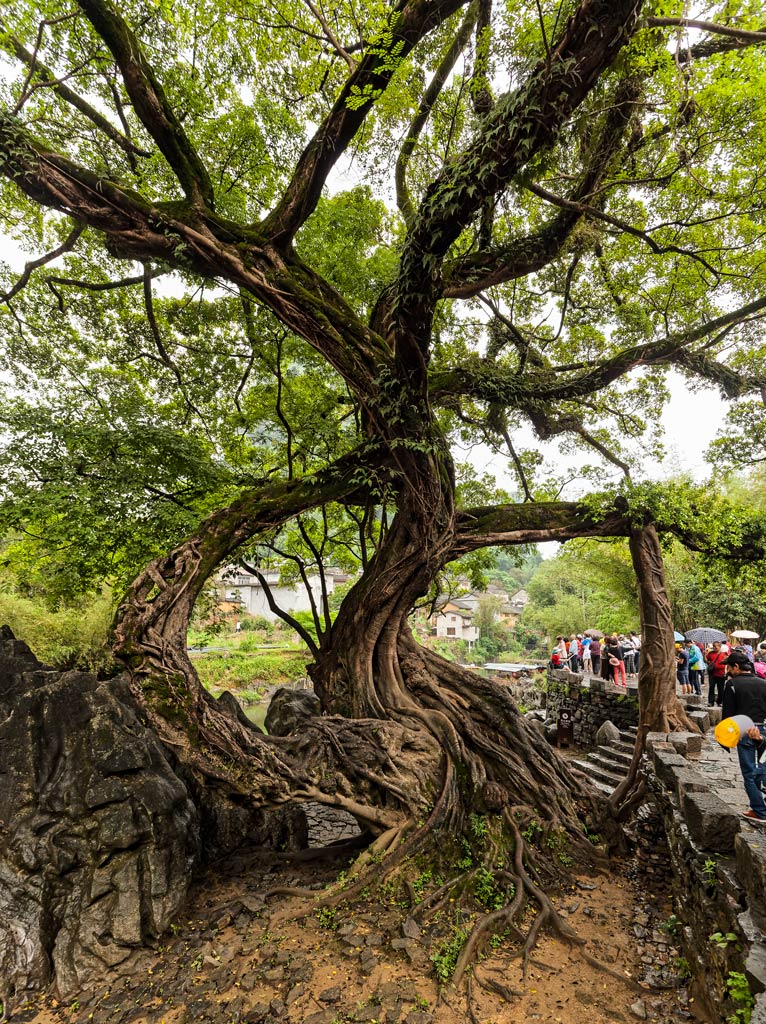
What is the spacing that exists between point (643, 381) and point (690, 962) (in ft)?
28.3

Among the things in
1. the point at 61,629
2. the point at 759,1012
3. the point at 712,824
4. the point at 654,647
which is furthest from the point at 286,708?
the point at 61,629

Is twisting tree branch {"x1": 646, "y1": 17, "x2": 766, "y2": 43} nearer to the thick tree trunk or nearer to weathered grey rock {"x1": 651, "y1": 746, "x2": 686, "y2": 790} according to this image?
the thick tree trunk

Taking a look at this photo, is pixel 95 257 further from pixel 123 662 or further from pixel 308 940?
pixel 308 940

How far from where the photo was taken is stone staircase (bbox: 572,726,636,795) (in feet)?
26.6

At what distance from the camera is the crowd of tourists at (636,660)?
929 cm

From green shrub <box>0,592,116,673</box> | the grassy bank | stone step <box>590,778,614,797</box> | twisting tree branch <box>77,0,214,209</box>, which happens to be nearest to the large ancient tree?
twisting tree branch <box>77,0,214,209</box>

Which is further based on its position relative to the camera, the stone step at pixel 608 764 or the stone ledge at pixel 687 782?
the stone step at pixel 608 764

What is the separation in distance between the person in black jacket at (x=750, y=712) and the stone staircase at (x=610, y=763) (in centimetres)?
336

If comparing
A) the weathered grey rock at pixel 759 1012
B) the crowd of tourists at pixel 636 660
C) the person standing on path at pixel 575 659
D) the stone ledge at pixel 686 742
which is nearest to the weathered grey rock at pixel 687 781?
the stone ledge at pixel 686 742

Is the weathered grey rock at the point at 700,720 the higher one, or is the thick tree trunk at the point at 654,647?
the thick tree trunk at the point at 654,647

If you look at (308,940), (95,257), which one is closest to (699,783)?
(308,940)

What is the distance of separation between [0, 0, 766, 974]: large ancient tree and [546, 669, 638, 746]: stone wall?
3.34 m

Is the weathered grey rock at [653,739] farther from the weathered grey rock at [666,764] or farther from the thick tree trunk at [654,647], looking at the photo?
the weathered grey rock at [666,764]

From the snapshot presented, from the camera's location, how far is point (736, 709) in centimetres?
479
